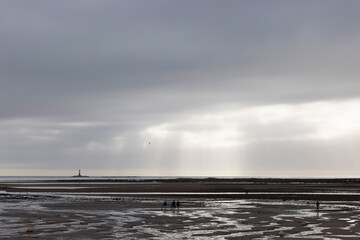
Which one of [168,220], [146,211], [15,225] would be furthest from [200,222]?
[15,225]

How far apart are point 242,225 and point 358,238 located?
10.6 metres

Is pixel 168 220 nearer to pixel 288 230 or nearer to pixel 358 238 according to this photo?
pixel 288 230

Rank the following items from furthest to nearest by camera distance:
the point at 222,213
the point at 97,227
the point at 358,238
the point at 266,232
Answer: the point at 222,213 → the point at 97,227 → the point at 266,232 → the point at 358,238

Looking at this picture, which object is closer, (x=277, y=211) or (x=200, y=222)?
(x=200, y=222)

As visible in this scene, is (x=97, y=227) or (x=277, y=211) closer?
(x=97, y=227)

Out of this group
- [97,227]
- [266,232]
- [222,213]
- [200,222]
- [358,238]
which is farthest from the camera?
[222,213]

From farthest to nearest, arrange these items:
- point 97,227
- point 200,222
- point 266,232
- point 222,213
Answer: point 222,213 → point 200,222 → point 97,227 → point 266,232

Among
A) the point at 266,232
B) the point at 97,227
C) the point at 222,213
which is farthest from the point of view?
the point at 222,213

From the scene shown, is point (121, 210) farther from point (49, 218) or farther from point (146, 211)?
point (49, 218)

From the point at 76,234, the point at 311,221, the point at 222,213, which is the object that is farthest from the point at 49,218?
the point at 311,221

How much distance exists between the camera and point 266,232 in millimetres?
37250

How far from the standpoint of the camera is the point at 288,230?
3819 centimetres

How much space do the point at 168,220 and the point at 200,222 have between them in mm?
3352

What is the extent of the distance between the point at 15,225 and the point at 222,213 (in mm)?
21512
